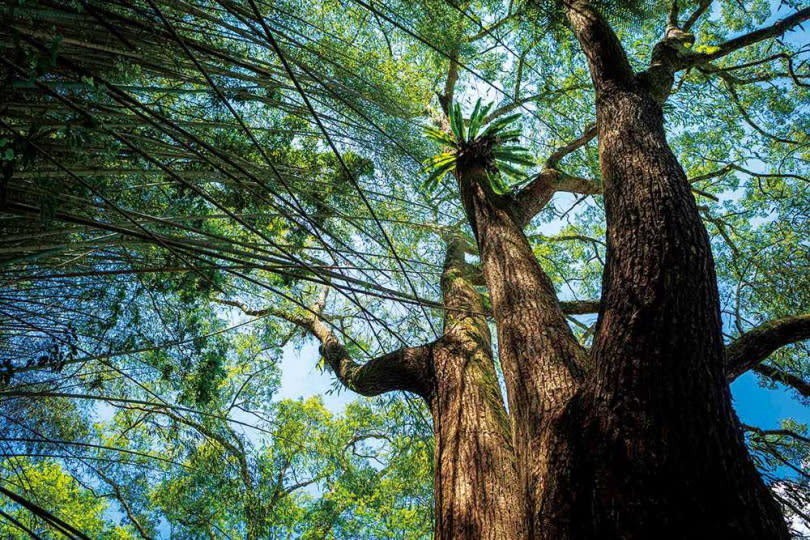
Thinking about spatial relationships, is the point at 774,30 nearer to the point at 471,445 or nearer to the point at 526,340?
the point at 526,340

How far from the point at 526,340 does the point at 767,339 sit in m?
0.94

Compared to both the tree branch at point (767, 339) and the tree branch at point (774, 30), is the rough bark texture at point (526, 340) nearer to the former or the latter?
the tree branch at point (767, 339)

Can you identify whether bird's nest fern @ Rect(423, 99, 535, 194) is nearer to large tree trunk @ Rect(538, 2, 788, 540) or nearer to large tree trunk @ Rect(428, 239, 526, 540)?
large tree trunk @ Rect(428, 239, 526, 540)

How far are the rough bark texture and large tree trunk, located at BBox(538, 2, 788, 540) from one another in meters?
0.16

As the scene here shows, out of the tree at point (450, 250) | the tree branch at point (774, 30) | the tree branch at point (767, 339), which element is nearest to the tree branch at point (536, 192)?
the tree at point (450, 250)

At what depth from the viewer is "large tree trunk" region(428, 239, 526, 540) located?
137 cm

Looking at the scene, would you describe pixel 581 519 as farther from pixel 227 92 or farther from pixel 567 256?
pixel 567 256

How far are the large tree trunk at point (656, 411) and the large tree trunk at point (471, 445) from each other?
39 centimetres

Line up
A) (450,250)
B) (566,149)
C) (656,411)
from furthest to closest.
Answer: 1. (450,250)
2. (566,149)
3. (656,411)

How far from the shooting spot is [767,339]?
1591mm

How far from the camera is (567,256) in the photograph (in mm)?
5168

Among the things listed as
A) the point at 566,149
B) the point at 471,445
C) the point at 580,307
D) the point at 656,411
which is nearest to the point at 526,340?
the point at 471,445

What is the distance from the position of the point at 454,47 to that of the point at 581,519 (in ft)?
10.4

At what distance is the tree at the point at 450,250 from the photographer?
91 cm
